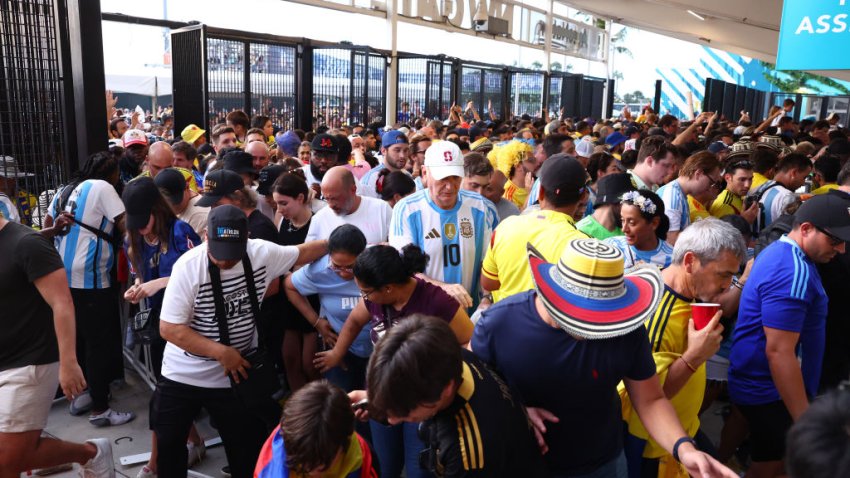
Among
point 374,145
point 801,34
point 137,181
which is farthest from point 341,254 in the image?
point 374,145

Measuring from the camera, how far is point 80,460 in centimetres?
373

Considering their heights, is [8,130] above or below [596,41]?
below

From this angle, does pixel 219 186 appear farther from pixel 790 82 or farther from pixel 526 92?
pixel 790 82

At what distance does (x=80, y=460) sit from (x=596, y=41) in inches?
1330

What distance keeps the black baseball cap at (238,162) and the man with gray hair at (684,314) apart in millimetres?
3557

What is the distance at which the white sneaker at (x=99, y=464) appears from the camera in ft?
12.5

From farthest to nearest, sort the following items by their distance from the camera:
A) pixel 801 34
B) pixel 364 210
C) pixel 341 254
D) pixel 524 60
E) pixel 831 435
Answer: pixel 524 60, pixel 801 34, pixel 364 210, pixel 341 254, pixel 831 435

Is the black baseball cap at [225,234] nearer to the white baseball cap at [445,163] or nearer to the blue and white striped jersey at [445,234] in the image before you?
the blue and white striped jersey at [445,234]

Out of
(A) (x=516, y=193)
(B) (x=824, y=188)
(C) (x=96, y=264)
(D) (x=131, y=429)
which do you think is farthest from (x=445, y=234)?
(B) (x=824, y=188)

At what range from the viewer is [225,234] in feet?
10.3

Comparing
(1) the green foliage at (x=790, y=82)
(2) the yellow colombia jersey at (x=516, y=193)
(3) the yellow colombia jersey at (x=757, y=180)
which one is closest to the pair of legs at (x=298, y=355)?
(2) the yellow colombia jersey at (x=516, y=193)

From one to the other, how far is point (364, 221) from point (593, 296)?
2.52 meters

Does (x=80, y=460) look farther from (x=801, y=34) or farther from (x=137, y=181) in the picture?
(x=801, y=34)

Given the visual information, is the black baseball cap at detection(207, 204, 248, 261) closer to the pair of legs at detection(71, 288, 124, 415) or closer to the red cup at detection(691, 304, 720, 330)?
the red cup at detection(691, 304, 720, 330)
